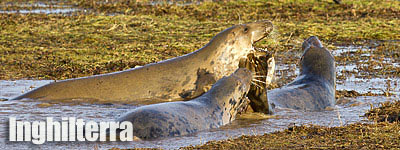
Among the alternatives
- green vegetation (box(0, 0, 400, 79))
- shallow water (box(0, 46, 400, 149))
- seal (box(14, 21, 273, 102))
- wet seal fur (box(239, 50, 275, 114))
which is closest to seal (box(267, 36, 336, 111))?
shallow water (box(0, 46, 400, 149))

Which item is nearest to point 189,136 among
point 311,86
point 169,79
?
point 169,79

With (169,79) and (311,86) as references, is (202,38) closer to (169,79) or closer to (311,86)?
(169,79)

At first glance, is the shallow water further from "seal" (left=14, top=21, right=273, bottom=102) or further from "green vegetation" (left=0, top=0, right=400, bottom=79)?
"green vegetation" (left=0, top=0, right=400, bottom=79)

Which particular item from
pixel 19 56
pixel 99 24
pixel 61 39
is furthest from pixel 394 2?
pixel 19 56

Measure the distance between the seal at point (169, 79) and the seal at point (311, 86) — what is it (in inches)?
28.1

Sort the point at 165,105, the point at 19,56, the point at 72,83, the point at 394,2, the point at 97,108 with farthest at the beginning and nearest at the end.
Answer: the point at 394,2 < the point at 19,56 < the point at 72,83 < the point at 97,108 < the point at 165,105

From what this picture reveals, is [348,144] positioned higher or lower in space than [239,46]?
lower

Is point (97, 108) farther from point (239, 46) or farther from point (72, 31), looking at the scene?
point (72, 31)

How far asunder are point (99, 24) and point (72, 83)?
8.04 metres

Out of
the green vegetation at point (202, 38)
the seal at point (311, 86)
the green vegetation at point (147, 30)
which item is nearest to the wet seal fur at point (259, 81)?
the seal at point (311, 86)

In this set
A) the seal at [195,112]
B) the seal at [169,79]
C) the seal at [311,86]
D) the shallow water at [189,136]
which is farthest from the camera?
the seal at [169,79]

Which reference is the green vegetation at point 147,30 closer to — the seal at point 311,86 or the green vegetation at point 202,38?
the green vegetation at point 202,38

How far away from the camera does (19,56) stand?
12.2 m

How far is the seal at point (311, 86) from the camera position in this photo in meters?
7.60
